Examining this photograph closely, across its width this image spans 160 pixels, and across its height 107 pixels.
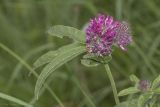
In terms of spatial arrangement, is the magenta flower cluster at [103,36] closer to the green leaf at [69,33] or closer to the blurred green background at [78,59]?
the green leaf at [69,33]

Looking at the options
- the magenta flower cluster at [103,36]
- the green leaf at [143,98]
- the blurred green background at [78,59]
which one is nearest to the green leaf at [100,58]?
the magenta flower cluster at [103,36]

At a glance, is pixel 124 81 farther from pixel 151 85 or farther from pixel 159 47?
pixel 151 85

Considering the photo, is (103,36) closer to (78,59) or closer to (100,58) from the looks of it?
(100,58)

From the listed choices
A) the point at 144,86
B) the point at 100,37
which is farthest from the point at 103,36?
the point at 144,86

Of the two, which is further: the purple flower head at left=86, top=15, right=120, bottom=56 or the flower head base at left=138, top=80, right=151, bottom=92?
the flower head base at left=138, top=80, right=151, bottom=92

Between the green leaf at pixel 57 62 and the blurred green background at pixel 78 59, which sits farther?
the blurred green background at pixel 78 59

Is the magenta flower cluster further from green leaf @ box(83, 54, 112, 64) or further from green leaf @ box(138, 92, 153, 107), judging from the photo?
green leaf @ box(138, 92, 153, 107)

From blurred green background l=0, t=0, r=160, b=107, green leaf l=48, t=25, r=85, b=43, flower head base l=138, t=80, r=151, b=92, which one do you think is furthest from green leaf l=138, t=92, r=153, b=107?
blurred green background l=0, t=0, r=160, b=107
